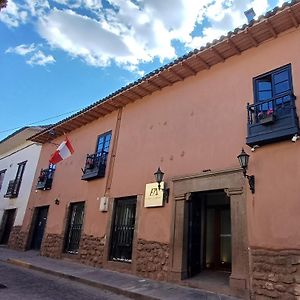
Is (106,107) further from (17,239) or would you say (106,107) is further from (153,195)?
(17,239)

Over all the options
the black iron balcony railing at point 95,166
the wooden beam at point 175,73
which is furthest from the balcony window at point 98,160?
the wooden beam at point 175,73

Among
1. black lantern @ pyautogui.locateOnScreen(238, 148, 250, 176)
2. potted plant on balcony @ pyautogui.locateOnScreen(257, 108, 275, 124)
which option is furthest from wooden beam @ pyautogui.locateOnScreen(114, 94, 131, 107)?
black lantern @ pyautogui.locateOnScreen(238, 148, 250, 176)

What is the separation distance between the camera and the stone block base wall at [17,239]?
13930 millimetres

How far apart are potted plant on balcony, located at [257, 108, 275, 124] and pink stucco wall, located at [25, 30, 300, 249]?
20.7 inches

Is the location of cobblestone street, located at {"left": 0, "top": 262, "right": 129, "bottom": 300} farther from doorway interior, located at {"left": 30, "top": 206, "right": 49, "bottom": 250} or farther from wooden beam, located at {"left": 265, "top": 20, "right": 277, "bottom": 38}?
wooden beam, located at {"left": 265, "top": 20, "right": 277, "bottom": 38}

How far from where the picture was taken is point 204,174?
7.44m

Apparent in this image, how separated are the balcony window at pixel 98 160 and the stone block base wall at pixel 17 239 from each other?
5.34 m

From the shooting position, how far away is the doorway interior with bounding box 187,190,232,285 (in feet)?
24.8

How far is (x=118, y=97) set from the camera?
10805 mm

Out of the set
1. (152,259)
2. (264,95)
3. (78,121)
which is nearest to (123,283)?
(152,259)

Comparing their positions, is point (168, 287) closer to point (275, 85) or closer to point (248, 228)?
point (248, 228)

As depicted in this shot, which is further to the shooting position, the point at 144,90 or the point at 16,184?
the point at 16,184

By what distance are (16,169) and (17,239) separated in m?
4.98

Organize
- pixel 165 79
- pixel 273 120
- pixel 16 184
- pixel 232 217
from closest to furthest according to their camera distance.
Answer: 1. pixel 273 120
2. pixel 232 217
3. pixel 165 79
4. pixel 16 184
